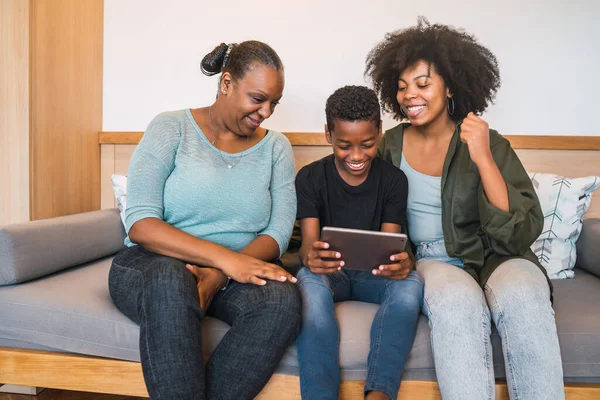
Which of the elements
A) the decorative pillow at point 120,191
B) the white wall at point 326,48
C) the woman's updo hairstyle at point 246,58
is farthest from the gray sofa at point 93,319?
the white wall at point 326,48

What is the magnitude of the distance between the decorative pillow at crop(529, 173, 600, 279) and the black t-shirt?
55cm

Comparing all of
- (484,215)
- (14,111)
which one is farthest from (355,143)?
(14,111)

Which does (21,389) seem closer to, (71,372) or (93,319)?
(71,372)

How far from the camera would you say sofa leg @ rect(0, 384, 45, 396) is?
5.83 ft

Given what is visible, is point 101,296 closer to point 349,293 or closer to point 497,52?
point 349,293

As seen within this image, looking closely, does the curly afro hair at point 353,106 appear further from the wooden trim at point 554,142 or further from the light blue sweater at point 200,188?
the wooden trim at point 554,142

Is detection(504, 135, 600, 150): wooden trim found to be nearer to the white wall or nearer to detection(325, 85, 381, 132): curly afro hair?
the white wall

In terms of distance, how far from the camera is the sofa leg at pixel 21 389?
1777 mm

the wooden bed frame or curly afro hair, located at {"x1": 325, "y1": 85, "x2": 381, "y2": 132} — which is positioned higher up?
curly afro hair, located at {"x1": 325, "y1": 85, "x2": 381, "y2": 132}

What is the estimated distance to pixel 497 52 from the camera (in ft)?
6.89

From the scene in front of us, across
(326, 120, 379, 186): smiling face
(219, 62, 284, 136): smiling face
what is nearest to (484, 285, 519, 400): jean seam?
(326, 120, 379, 186): smiling face

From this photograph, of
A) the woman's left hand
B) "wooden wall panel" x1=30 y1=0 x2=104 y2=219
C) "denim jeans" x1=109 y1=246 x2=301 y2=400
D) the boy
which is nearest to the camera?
"denim jeans" x1=109 y1=246 x2=301 y2=400

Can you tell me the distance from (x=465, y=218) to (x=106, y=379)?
102 cm

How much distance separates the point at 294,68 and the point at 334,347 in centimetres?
124
